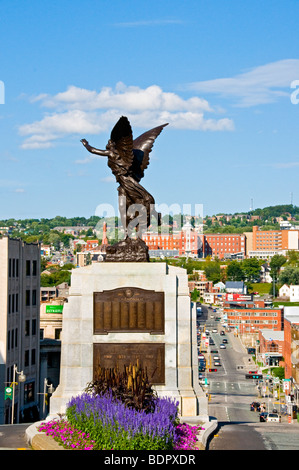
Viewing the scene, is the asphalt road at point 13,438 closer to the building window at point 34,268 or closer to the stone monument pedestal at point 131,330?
the stone monument pedestal at point 131,330

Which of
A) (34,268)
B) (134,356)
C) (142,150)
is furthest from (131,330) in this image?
(34,268)

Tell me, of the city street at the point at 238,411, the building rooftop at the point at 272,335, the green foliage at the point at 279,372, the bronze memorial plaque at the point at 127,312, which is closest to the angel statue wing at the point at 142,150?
the bronze memorial plaque at the point at 127,312

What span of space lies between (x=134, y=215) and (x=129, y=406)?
10.7 meters

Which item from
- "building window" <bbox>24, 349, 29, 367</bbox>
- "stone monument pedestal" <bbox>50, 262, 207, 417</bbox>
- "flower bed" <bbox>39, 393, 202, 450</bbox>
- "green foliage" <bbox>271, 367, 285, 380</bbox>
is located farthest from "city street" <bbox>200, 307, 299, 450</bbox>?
"building window" <bbox>24, 349, 29, 367</bbox>

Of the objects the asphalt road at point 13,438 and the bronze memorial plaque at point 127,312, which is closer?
the asphalt road at point 13,438

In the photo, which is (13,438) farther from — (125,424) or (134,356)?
(125,424)

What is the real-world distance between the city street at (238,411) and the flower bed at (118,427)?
2.81 meters

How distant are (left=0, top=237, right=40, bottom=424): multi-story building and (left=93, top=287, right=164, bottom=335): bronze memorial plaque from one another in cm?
2342

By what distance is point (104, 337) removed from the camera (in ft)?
112

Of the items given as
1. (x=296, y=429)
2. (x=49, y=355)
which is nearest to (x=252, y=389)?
(x=49, y=355)

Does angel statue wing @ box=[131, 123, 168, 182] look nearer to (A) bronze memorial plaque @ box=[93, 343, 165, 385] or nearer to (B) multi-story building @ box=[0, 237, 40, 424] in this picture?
(A) bronze memorial plaque @ box=[93, 343, 165, 385]

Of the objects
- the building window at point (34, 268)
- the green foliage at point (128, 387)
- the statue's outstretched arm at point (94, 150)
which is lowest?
the green foliage at point (128, 387)

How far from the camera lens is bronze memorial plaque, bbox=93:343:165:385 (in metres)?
34.1

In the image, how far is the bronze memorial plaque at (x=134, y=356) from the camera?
3406 centimetres
